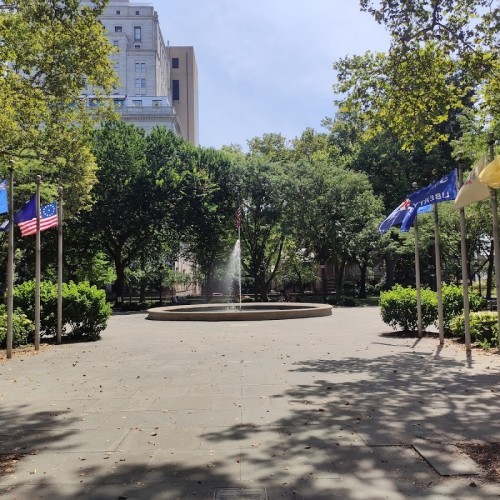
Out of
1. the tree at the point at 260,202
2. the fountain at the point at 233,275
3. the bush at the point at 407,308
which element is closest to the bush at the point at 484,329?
the bush at the point at 407,308

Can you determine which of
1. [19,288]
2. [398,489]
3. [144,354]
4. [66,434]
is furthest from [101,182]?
[398,489]

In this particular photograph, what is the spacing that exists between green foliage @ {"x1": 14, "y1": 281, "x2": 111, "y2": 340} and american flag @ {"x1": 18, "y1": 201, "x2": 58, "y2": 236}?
2116mm

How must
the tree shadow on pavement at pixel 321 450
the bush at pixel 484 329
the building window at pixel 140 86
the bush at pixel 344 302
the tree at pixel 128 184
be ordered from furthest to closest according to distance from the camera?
the building window at pixel 140 86, the bush at pixel 344 302, the tree at pixel 128 184, the bush at pixel 484 329, the tree shadow on pavement at pixel 321 450

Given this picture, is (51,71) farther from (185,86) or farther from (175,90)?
(185,86)

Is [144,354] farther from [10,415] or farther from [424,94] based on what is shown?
[424,94]

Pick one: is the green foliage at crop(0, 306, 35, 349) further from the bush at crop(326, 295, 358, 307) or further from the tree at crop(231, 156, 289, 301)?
the bush at crop(326, 295, 358, 307)

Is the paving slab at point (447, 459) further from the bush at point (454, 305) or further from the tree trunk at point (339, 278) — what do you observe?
the tree trunk at point (339, 278)

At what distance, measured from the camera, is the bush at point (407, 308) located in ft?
50.9

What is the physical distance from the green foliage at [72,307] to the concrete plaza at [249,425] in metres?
3.45

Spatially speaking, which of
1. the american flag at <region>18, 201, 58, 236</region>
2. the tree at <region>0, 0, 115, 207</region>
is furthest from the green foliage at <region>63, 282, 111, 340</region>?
the tree at <region>0, 0, 115, 207</region>

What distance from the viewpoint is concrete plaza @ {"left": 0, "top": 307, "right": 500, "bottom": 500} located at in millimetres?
4168

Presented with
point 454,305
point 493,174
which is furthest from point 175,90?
point 493,174

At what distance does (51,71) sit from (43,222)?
410 centimetres

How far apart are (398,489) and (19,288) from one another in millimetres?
13778
